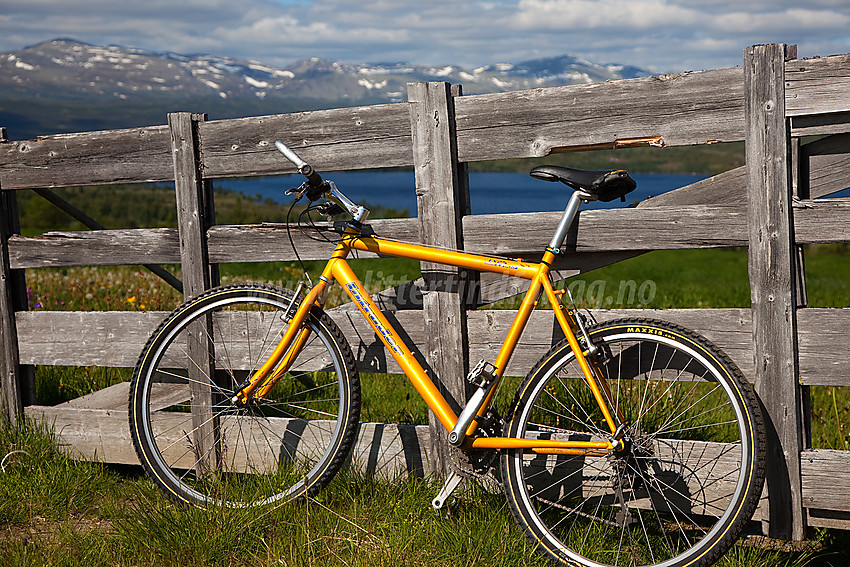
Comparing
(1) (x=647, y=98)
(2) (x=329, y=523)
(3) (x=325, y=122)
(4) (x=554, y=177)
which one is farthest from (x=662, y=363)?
(3) (x=325, y=122)

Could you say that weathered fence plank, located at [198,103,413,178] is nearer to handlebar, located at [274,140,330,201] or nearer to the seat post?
handlebar, located at [274,140,330,201]

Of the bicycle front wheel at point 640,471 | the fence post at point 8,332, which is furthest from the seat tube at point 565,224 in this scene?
the fence post at point 8,332

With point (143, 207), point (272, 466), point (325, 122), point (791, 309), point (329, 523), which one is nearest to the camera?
point (791, 309)

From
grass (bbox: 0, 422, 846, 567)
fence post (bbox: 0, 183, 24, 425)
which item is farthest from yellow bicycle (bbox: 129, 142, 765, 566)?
fence post (bbox: 0, 183, 24, 425)

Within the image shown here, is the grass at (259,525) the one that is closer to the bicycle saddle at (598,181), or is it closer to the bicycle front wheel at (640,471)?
the bicycle front wheel at (640,471)

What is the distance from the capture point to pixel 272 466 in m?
4.55

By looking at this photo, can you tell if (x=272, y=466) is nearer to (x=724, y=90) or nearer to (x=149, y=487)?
(x=149, y=487)

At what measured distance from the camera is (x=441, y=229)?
408cm

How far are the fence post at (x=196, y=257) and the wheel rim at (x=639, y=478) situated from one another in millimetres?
2029

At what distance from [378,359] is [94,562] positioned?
1785mm

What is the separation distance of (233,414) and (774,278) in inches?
126

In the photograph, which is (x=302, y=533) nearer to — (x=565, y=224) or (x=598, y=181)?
(x=565, y=224)

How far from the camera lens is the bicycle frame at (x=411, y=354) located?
348cm

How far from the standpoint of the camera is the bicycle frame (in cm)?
348
